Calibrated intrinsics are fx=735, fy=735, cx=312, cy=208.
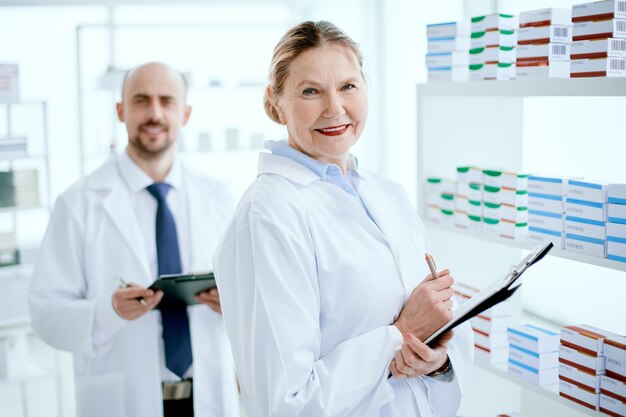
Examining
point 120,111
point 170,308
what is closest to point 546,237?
point 170,308

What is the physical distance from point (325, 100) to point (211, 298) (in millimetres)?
977

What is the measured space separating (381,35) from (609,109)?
297cm

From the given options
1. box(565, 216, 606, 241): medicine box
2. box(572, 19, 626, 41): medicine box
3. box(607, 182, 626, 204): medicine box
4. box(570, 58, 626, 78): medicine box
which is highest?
box(572, 19, 626, 41): medicine box

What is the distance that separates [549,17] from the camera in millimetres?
2176

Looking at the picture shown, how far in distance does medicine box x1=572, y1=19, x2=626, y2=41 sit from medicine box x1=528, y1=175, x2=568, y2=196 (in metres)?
0.42

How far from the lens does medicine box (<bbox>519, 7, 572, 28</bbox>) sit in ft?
7.13

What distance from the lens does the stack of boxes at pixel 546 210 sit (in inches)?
87.0

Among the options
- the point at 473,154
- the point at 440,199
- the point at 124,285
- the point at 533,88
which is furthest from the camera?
the point at 473,154

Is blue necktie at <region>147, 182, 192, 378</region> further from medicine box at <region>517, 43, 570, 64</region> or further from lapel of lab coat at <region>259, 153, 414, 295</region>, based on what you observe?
medicine box at <region>517, 43, 570, 64</region>

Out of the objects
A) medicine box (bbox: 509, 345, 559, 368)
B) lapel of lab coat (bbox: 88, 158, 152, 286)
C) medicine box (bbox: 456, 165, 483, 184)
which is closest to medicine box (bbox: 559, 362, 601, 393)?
medicine box (bbox: 509, 345, 559, 368)

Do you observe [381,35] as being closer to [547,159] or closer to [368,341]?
[547,159]

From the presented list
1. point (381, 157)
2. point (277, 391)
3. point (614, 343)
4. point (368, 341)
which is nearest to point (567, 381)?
point (614, 343)

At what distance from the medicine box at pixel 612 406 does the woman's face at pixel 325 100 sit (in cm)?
104

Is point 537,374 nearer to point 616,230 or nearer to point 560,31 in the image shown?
point 616,230
